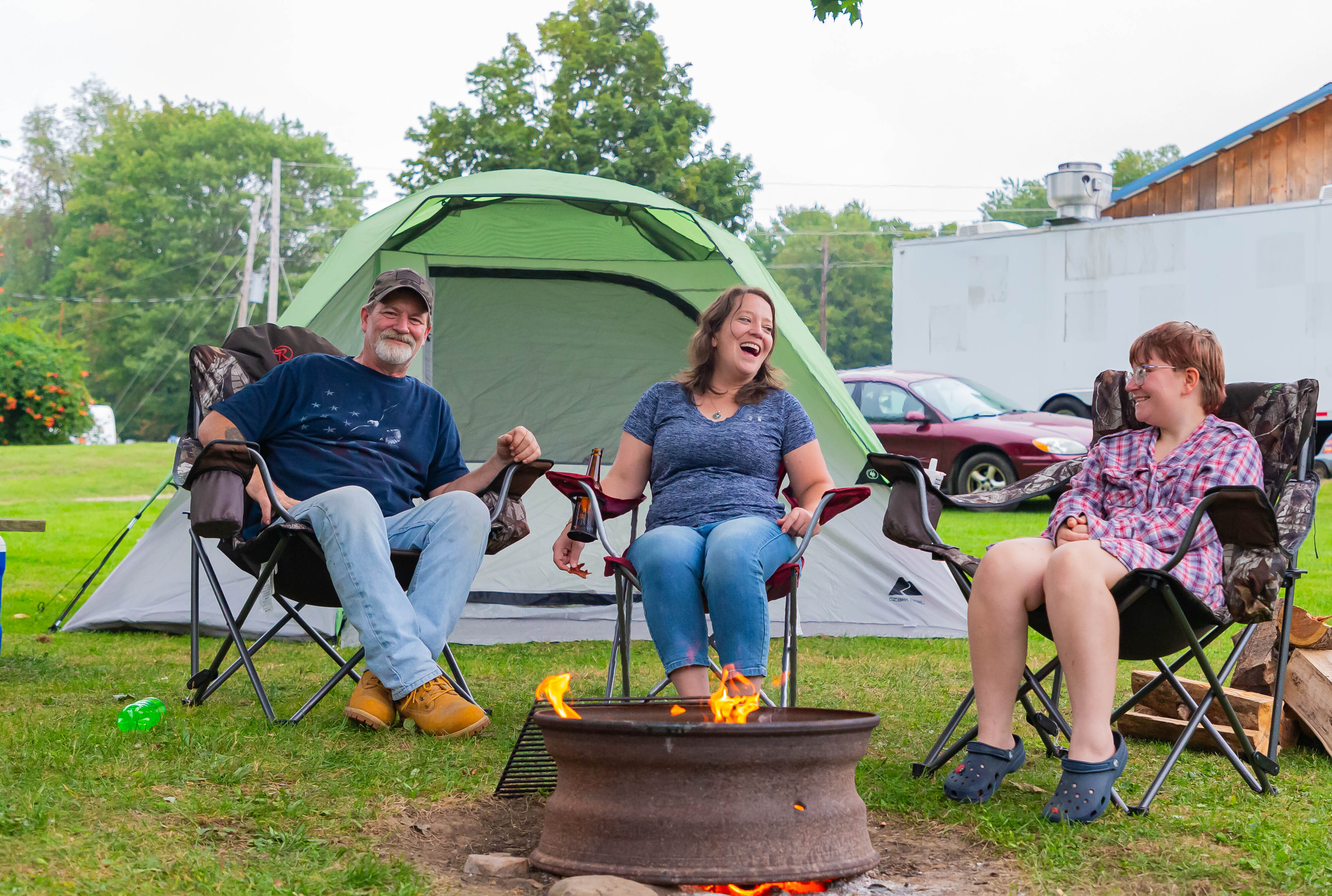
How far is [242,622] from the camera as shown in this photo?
263 cm

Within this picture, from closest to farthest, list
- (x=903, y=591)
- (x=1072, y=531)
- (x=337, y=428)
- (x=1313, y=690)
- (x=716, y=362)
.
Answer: (x=1072, y=531) < (x=1313, y=690) < (x=716, y=362) < (x=337, y=428) < (x=903, y=591)

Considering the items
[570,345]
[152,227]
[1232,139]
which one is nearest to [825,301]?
[152,227]

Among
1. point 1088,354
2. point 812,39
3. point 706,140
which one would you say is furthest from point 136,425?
point 812,39

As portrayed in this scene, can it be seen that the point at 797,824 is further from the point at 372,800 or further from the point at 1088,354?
the point at 1088,354

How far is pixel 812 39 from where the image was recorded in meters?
4.22

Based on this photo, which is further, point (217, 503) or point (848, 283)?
point (848, 283)

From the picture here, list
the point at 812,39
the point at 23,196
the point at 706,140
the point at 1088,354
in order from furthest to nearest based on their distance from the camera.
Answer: the point at 23,196 → the point at 706,140 → the point at 1088,354 → the point at 812,39

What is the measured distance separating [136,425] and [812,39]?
102 ft

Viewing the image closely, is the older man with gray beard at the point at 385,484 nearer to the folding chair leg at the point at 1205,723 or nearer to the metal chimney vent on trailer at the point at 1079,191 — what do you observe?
the folding chair leg at the point at 1205,723

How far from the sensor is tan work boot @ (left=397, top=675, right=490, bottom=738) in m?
2.41

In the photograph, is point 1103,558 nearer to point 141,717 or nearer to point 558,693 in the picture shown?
point 558,693

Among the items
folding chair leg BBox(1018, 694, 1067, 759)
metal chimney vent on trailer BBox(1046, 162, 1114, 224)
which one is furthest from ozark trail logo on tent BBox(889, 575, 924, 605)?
metal chimney vent on trailer BBox(1046, 162, 1114, 224)

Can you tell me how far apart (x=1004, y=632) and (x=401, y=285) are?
1542mm

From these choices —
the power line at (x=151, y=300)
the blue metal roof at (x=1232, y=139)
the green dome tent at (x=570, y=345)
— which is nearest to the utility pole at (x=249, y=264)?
the power line at (x=151, y=300)
